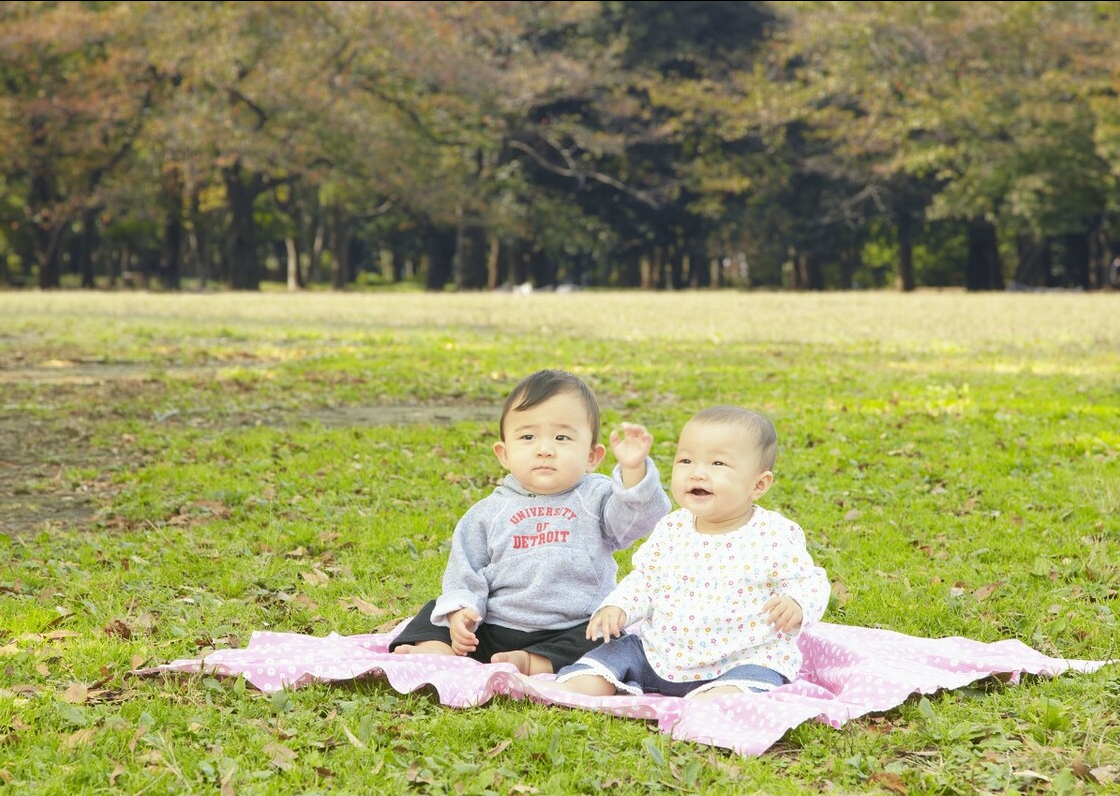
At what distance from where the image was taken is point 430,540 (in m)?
6.56

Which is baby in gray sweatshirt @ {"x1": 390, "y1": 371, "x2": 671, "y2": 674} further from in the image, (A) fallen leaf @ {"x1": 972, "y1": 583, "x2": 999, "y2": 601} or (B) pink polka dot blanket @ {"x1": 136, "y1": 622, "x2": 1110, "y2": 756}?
(A) fallen leaf @ {"x1": 972, "y1": 583, "x2": 999, "y2": 601}

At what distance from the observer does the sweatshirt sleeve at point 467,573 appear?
4598mm

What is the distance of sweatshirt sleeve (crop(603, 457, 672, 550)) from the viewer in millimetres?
4398

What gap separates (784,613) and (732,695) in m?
0.32

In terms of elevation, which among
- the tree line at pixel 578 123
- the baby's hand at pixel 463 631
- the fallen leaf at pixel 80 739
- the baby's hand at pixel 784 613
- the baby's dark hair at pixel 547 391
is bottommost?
the fallen leaf at pixel 80 739

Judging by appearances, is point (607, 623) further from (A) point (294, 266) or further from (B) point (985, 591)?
(A) point (294, 266)

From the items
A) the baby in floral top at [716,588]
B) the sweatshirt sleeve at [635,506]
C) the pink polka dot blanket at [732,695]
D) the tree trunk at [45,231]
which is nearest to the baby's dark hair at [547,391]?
the sweatshirt sleeve at [635,506]

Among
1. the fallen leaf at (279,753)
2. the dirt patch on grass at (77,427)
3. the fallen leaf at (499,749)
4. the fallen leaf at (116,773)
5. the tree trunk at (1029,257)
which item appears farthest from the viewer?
the tree trunk at (1029,257)

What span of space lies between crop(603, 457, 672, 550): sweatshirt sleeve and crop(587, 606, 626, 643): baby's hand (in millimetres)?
320

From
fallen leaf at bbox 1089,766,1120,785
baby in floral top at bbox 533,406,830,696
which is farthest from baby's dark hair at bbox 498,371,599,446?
fallen leaf at bbox 1089,766,1120,785

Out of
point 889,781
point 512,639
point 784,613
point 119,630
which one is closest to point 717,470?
point 784,613

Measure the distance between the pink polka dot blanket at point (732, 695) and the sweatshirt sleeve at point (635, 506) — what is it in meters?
0.58

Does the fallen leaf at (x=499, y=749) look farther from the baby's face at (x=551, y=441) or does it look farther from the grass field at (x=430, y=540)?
the baby's face at (x=551, y=441)

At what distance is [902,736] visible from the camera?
3.89 meters
